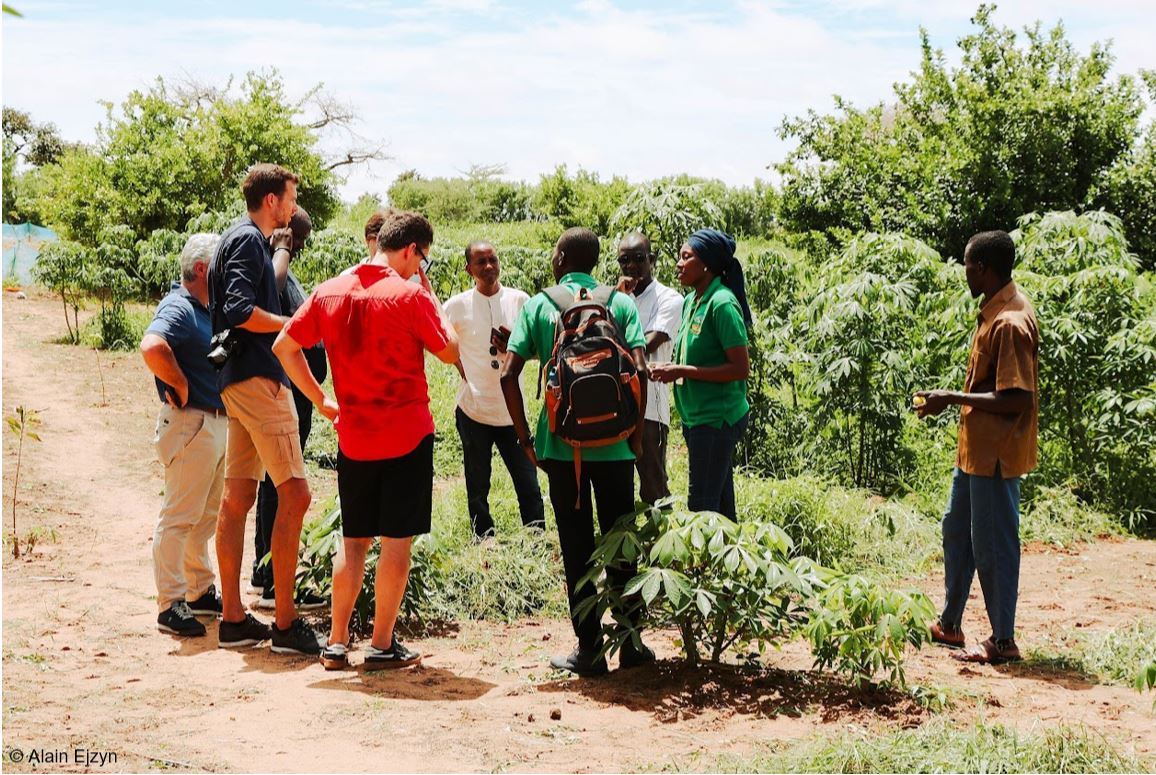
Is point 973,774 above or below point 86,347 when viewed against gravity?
below

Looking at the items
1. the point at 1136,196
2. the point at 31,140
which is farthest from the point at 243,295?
the point at 31,140

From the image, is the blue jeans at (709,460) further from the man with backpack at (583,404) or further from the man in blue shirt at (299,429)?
the man in blue shirt at (299,429)

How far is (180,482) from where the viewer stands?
5.02 m

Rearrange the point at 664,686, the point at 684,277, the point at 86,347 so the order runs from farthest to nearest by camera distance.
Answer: the point at 86,347
the point at 684,277
the point at 664,686

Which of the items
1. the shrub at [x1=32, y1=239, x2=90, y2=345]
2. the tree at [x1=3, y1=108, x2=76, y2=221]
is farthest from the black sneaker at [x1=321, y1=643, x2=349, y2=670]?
the tree at [x1=3, y1=108, x2=76, y2=221]

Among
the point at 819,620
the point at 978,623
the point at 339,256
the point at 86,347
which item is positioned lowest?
the point at 978,623

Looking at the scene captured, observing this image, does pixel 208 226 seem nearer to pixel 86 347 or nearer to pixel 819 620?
pixel 86 347

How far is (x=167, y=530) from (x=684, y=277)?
2572 millimetres

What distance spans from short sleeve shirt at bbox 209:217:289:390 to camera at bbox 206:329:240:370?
0.02 meters

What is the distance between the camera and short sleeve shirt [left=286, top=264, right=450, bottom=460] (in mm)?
4203

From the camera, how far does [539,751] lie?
11.7 feet

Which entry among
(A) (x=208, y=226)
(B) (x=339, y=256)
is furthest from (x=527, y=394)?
(A) (x=208, y=226)

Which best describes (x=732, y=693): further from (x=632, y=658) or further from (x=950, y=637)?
(x=950, y=637)

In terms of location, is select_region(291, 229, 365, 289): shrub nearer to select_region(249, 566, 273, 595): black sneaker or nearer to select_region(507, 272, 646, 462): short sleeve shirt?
select_region(249, 566, 273, 595): black sneaker
